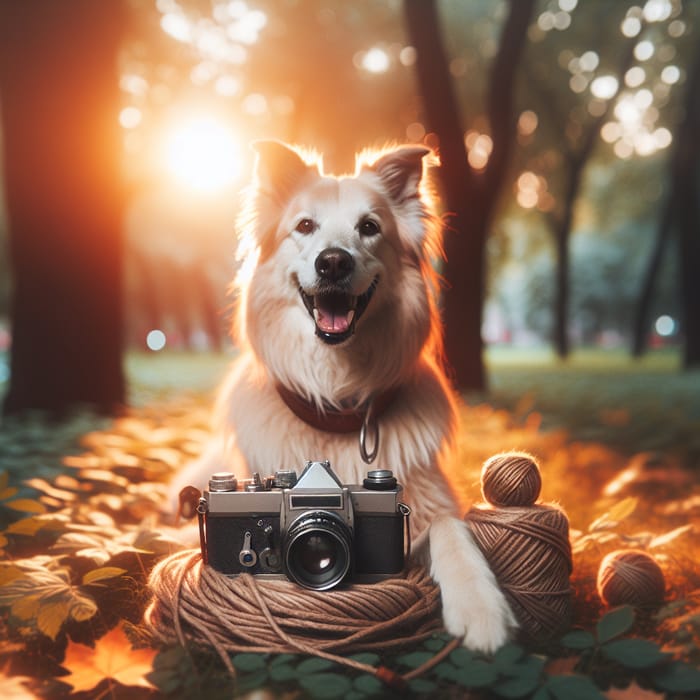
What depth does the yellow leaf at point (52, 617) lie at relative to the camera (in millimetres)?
1678

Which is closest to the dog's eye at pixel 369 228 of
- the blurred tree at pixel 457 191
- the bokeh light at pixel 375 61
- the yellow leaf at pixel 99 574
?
the yellow leaf at pixel 99 574

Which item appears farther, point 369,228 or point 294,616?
point 369,228

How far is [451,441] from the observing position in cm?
221

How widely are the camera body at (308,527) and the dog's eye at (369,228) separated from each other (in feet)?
2.40

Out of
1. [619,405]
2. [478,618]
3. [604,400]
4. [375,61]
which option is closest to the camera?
[478,618]

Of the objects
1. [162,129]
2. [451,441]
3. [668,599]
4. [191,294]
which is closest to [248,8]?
[162,129]

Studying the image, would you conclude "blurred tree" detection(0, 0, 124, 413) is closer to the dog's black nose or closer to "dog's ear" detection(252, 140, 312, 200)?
"dog's ear" detection(252, 140, 312, 200)

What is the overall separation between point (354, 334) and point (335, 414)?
0.82 feet

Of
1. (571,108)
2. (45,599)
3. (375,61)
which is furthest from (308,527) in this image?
(571,108)

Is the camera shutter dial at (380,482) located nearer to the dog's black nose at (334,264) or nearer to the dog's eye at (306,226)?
the dog's black nose at (334,264)

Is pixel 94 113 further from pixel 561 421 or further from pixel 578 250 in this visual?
pixel 578 250

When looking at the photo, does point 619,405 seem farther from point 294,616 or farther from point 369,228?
point 294,616

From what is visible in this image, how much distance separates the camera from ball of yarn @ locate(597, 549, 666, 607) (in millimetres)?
1896

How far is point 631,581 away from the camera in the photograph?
6.22ft
